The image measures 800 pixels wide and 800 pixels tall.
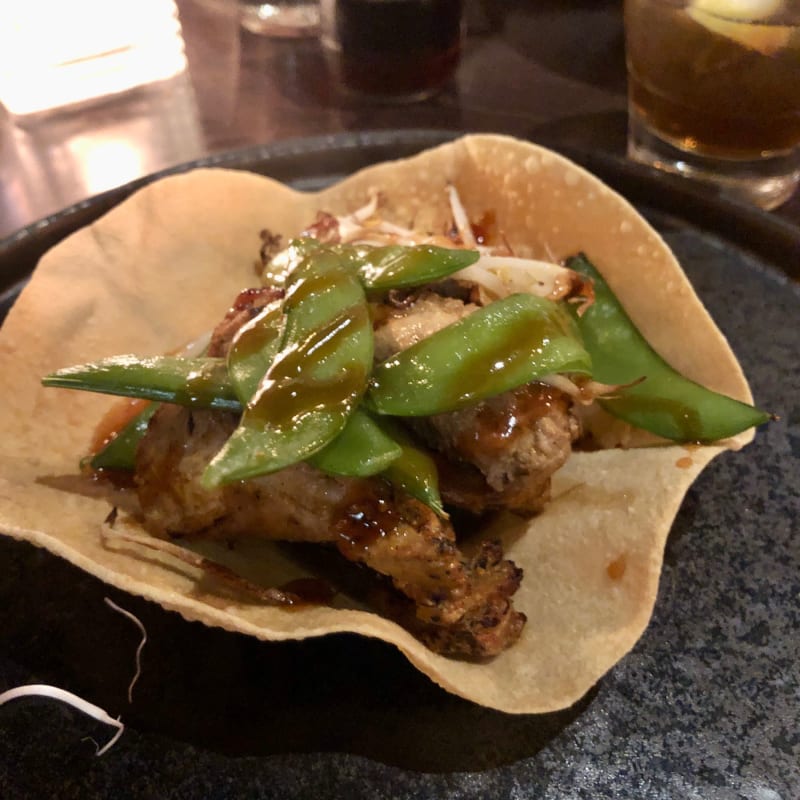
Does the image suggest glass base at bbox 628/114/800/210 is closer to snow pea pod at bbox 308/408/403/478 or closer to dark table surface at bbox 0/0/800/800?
dark table surface at bbox 0/0/800/800

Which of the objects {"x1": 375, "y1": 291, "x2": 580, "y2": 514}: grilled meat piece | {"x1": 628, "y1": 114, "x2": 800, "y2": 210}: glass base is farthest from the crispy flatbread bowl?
{"x1": 628, "y1": 114, "x2": 800, "y2": 210}: glass base

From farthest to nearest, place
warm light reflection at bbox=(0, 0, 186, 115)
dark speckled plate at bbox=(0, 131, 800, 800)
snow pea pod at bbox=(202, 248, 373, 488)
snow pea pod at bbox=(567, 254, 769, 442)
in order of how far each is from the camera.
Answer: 1. warm light reflection at bbox=(0, 0, 186, 115)
2. snow pea pod at bbox=(567, 254, 769, 442)
3. dark speckled plate at bbox=(0, 131, 800, 800)
4. snow pea pod at bbox=(202, 248, 373, 488)

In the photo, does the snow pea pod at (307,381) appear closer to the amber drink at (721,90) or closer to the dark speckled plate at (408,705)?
the dark speckled plate at (408,705)

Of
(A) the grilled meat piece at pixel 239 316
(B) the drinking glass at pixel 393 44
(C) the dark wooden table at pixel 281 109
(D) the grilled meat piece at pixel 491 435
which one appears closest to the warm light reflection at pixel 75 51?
(C) the dark wooden table at pixel 281 109

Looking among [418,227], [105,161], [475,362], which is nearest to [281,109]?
[105,161]

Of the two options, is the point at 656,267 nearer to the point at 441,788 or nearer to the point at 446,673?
the point at 446,673

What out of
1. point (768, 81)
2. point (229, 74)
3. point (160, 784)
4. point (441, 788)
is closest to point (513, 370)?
point (441, 788)

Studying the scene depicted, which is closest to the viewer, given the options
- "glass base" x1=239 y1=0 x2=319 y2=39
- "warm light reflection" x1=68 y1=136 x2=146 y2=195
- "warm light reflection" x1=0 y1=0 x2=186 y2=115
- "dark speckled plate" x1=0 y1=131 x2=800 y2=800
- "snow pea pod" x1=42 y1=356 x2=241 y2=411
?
"dark speckled plate" x1=0 y1=131 x2=800 y2=800

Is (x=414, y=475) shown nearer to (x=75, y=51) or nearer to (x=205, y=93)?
(x=205, y=93)
